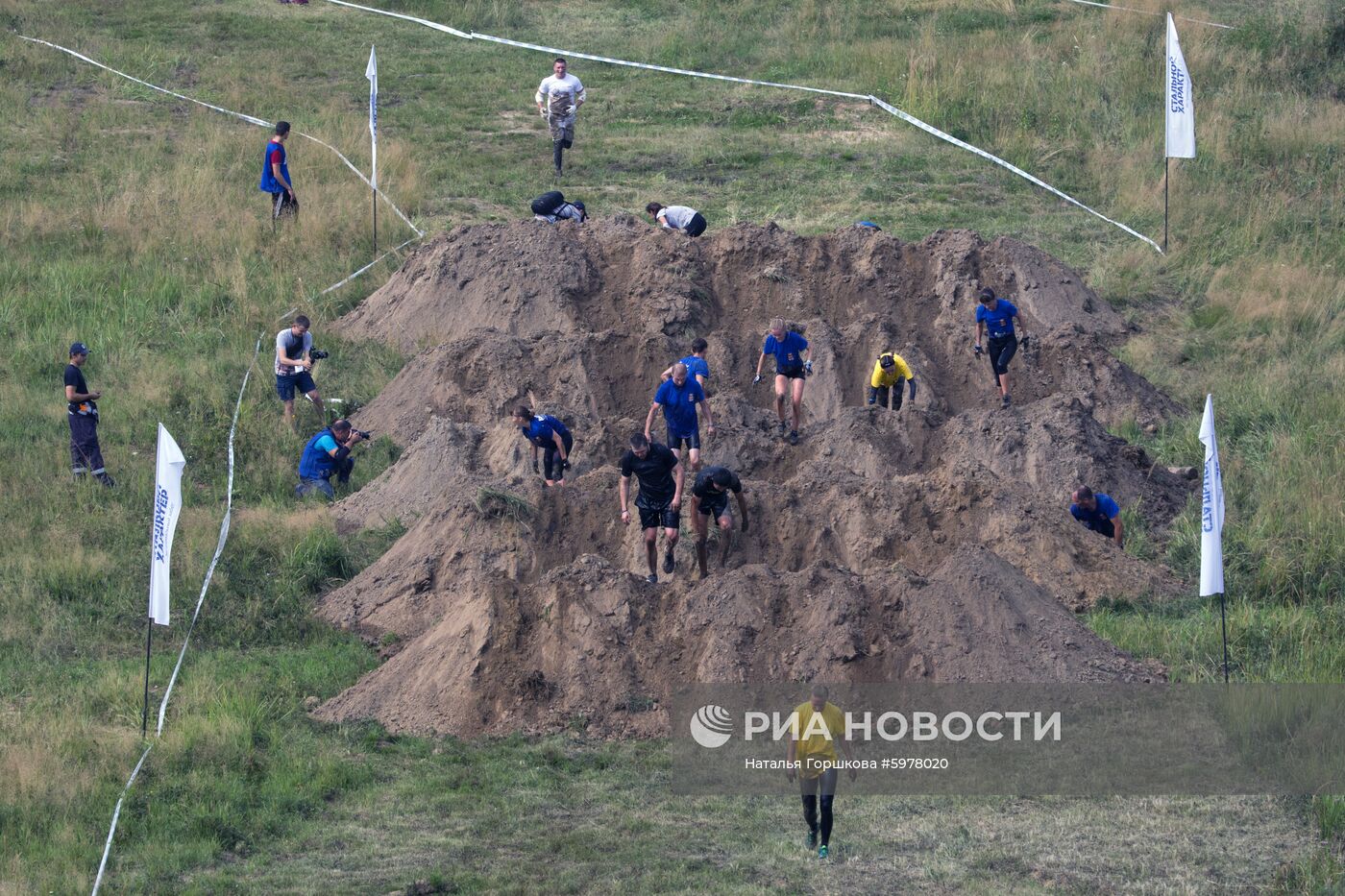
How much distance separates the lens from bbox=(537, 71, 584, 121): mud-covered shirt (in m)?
27.6

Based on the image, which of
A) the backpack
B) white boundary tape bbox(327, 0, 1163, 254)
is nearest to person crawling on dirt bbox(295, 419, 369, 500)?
the backpack

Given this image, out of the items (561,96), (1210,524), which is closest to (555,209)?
(561,96)

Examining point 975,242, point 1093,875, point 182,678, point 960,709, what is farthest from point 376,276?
point 1093,875

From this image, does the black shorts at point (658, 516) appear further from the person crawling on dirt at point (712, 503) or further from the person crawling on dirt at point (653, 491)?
the person crawling on dirt at point (712, 503)

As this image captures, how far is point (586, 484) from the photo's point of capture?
1820 centimetres

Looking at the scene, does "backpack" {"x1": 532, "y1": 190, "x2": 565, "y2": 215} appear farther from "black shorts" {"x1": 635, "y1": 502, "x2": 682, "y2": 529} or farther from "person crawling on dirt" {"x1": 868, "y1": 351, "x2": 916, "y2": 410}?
"black shorts" {"x1": 635, "y1": 502, "x2": 682, "y2": 529}

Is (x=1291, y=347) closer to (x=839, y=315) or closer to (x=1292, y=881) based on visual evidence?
(x=839, y=315)

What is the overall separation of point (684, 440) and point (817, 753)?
22.2 feet

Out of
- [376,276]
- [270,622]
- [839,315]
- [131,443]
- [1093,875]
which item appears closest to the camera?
[1093,875]

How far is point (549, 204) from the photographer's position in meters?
25.0

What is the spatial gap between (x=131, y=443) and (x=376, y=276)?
5.20 m

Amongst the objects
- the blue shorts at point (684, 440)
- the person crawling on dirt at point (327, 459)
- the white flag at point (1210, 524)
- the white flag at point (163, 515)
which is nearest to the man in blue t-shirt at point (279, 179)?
the person crawling on dirt at point (327, 459)

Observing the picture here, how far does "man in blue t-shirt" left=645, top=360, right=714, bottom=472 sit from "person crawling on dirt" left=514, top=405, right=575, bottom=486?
962 millimetres

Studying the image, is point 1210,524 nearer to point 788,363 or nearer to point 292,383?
point 788,363
